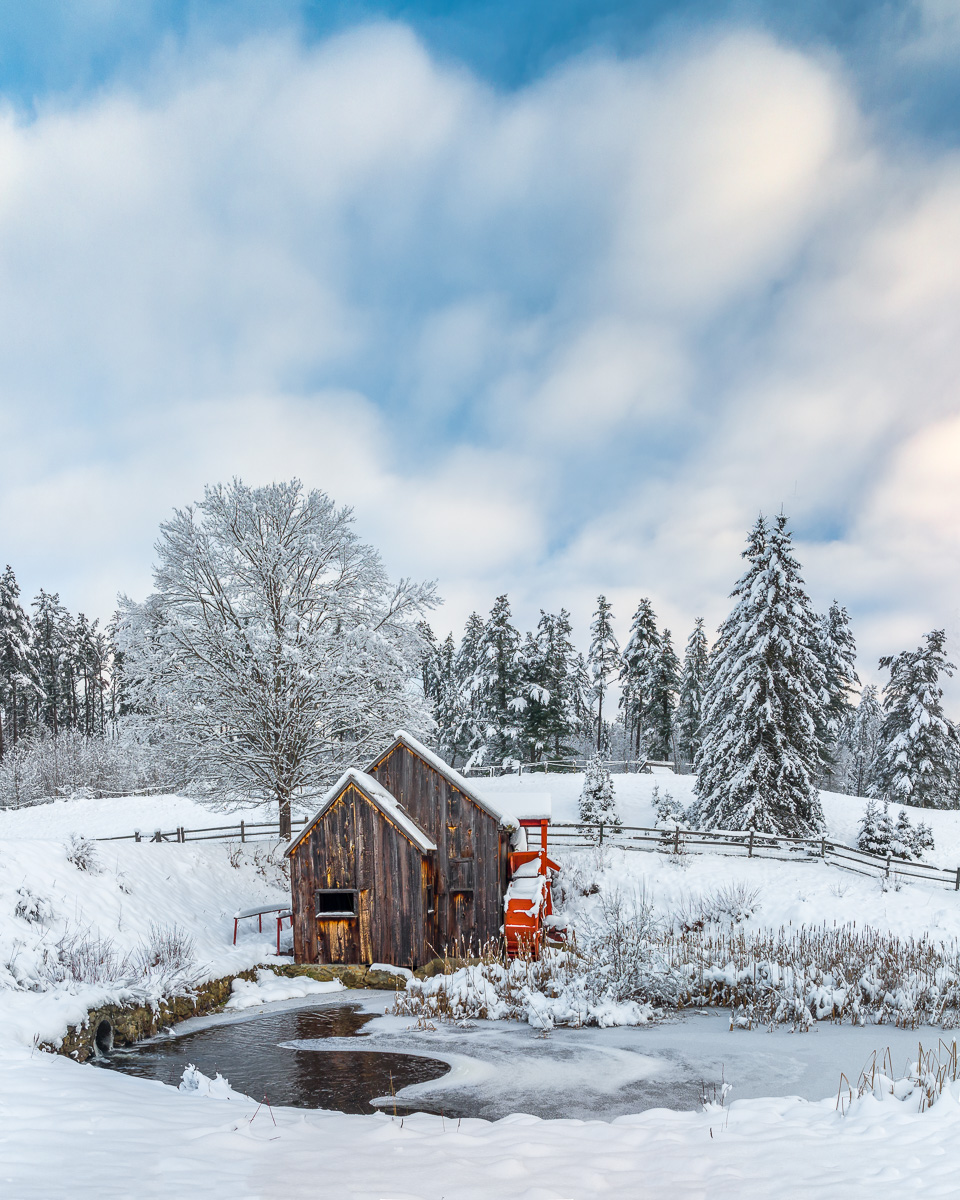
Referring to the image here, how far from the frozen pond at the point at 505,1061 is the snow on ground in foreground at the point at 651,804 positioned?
1708 cm

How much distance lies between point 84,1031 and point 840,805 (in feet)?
114

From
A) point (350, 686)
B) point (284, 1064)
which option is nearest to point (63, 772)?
point (350, 686)

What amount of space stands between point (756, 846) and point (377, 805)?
14.1m

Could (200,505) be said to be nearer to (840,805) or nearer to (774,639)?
(774,639)

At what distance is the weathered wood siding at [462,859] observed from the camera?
1788 cm

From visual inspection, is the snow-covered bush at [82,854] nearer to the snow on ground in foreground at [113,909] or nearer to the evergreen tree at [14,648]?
the snow on ground in foreground at [113,909]

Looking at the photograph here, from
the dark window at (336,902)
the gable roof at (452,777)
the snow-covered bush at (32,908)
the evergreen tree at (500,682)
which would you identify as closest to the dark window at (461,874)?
the gable roof at (452,777)

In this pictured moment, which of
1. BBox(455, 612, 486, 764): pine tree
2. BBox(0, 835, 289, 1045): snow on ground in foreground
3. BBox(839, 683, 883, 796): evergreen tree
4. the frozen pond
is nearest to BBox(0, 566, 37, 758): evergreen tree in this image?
BBox(455, 612, 486, 764): pine tree

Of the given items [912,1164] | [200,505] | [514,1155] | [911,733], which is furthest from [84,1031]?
[911,733]

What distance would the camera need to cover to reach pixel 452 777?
1814 centimetres

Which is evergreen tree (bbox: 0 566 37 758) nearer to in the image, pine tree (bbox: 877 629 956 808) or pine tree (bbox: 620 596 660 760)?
pine tree (bbox: 620 596 660 760)

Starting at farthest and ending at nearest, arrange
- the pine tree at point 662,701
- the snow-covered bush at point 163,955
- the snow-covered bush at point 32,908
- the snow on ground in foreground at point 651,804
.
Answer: the pine tree at point 662,701, the snow on ground in foreground at point 651,804, the snow-covered bush at point 163,955, the snow-covered bush at point 32,908

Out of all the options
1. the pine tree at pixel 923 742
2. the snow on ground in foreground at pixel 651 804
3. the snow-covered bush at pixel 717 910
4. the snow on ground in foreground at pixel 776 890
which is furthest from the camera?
the pine tree at pixel 923 742

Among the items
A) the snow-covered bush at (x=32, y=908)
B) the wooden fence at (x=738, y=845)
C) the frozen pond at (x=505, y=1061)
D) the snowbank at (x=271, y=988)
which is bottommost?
the snowbank at (x=271, y=988)
